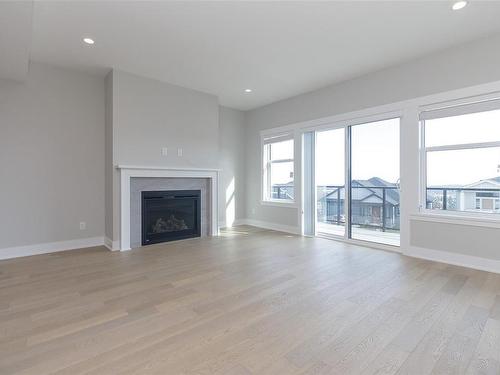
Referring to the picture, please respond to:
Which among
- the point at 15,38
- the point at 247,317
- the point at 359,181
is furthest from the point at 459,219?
the point at 15,38

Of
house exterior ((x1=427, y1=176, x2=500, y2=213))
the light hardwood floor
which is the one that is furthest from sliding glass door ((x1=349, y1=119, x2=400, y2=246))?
the light hardwood floor

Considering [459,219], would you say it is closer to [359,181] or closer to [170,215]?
[359,181]

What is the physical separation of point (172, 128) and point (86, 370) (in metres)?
3.82

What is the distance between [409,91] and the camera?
12.2 feet

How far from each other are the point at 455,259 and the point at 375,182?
149 cm

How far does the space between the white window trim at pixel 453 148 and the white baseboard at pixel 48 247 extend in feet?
16.1

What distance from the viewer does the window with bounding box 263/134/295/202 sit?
562 centimetres

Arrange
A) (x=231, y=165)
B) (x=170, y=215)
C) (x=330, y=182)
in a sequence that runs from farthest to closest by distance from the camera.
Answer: (x=231, y=165)
(x=330, y=182)
(x=170, y=215)

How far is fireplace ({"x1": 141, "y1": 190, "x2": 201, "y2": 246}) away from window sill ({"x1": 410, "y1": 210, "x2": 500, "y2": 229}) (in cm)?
358

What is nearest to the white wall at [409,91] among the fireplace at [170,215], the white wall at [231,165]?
the white wall at [231,165]

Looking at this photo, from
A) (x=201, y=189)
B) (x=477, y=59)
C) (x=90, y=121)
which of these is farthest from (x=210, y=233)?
(x=477, y=59)

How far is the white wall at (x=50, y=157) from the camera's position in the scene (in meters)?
3.68

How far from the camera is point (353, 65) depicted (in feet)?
12.7

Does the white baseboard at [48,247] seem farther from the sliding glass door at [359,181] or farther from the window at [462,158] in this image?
the window at [462,158]
